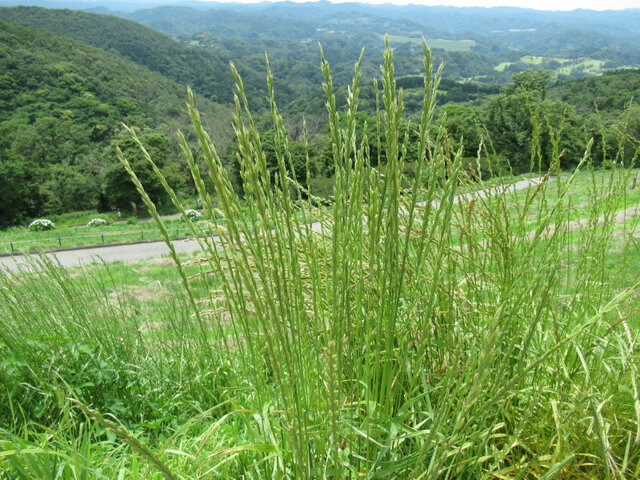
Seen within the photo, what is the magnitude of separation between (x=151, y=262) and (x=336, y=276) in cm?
1661

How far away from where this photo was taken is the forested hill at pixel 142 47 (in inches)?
5023

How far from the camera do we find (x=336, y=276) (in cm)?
102

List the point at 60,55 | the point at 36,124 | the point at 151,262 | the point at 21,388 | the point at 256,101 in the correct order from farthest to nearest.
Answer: the point at 256,101 < the point at 60,55 < the point at 36,124 < the point at 151,262 < the point at 21,388

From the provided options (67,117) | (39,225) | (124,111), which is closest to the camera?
(39,225)

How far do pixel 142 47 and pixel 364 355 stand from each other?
168693mm

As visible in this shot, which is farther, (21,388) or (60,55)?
(60,55)

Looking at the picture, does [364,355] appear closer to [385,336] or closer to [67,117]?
[385,336]

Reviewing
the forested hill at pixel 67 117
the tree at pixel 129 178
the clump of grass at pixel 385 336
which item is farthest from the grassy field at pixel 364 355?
the forested hill at pixel 67 117

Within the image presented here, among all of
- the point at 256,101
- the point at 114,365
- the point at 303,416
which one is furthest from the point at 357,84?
the point at 256,101

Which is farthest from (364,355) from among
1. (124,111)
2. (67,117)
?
(124,111)

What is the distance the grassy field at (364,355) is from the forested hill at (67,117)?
50.3 m

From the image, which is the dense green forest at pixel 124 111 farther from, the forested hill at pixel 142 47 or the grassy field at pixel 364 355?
the grassy field at pixel 364 355

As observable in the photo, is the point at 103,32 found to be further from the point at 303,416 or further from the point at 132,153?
the point at 303,416

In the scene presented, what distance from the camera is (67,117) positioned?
73625 mm
